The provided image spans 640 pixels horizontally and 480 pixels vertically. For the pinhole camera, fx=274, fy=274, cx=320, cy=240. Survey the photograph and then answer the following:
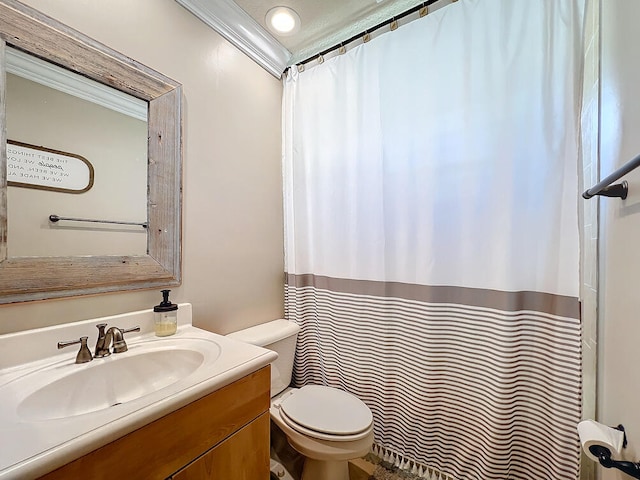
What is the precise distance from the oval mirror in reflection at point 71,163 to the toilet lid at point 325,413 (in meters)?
0.94

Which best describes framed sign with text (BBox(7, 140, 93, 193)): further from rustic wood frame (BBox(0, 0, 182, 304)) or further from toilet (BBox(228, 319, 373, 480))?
toilet (BBox(228, 319, 373, 480))

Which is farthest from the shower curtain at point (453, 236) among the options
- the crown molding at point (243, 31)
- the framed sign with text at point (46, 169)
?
the framed sign with text at point (46, 169)

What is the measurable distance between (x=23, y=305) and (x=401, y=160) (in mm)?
1506

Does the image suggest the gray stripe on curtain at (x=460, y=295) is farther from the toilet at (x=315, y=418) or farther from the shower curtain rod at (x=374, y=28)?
the shower curtain rod at (x=374, y=28)

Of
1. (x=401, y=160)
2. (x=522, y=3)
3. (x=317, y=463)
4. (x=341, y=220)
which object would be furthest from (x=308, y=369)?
(x=522, y=3)

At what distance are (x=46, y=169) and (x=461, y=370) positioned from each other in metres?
1.71

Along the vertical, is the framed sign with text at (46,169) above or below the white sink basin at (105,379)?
above

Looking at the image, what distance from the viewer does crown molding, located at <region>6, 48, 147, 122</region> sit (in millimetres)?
841

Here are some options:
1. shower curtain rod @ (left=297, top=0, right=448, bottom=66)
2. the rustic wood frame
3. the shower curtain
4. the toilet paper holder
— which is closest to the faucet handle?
the rustic wood frame

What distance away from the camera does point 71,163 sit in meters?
0.93

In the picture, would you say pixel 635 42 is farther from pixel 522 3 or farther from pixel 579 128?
pixel 522 3

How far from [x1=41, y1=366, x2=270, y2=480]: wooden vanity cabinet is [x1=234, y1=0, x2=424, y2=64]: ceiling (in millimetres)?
1623

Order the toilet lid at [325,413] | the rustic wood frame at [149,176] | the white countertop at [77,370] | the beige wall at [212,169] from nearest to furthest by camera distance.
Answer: the white countertop at [77,370] < the rustic wood frame at [149,176] < the beige wall at [212,169] < the toilet lid at [325,413]

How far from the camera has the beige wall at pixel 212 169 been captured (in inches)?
38.6
